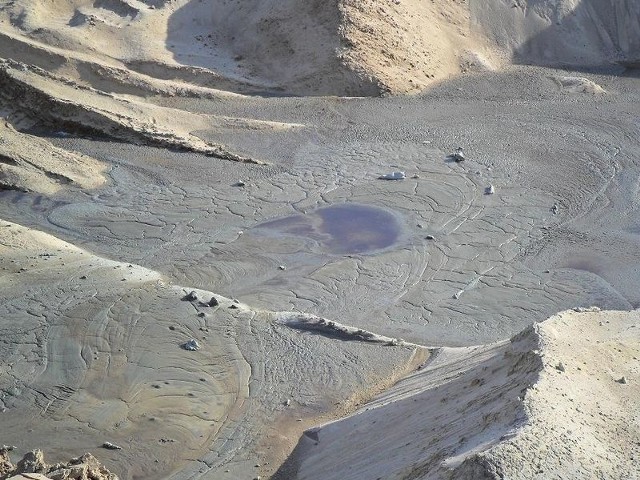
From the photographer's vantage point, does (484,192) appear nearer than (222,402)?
No

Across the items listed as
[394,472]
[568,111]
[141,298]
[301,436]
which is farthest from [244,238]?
[568,111]

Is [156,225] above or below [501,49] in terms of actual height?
below

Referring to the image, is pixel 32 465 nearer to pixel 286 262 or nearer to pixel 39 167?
pixel 286 262

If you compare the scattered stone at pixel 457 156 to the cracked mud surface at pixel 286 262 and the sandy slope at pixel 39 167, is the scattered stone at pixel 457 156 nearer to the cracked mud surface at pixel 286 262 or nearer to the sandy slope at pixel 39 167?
the cracked mud surface at pixel 286 262

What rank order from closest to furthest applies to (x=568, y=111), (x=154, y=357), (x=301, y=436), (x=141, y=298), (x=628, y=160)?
1. (x=301, y=436)
2. (x=154, y=357)
3. (x=141, y=298)
4. (x=628, y=160)
5. (x=568, y=111)

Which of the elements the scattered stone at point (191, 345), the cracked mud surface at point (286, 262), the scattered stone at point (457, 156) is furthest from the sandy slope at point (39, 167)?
the scattered stone at point (457, 156)

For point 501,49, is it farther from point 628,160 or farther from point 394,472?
point 394,472
